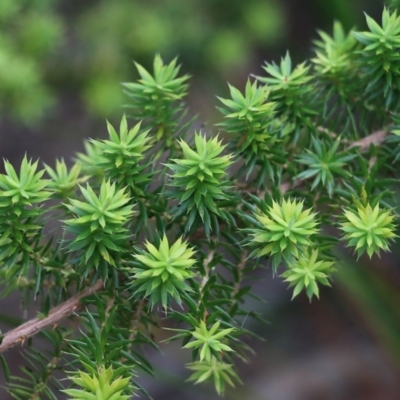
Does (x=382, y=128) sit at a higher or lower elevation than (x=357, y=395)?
higher

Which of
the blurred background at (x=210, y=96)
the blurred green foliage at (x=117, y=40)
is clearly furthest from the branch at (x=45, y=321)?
the blurred green foliage at (x=117, y=40)

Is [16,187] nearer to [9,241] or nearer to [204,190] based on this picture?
[9,241]

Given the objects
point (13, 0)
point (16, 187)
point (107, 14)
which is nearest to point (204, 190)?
point (16, 187)

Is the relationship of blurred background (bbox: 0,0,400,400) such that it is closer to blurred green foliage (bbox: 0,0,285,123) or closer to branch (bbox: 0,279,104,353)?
blurred green foliage (bbox: 0,0,285,123)

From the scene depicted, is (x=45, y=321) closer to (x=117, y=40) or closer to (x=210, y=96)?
(x=117, y=40)

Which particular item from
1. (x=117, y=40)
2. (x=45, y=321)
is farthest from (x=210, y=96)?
(x=45, y=321)

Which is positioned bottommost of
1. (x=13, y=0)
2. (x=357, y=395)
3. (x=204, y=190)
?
(x=357, y=395)
